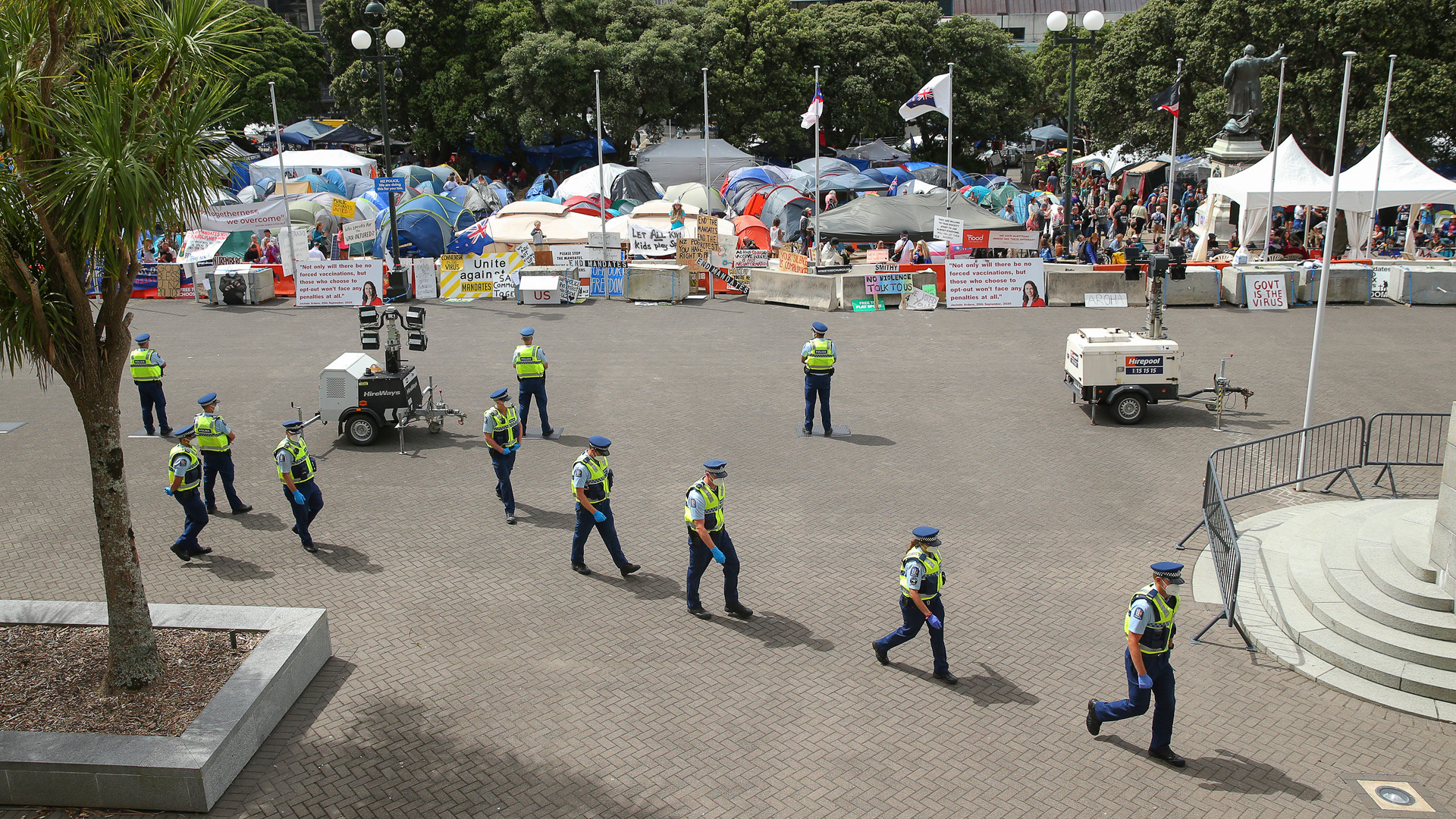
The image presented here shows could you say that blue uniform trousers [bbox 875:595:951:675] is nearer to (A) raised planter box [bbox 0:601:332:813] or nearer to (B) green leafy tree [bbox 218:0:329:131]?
(A) raised planter box [bbox 0:601:332:813]

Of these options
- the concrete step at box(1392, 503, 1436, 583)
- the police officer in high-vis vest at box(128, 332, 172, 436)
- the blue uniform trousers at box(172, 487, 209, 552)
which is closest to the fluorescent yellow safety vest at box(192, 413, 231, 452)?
the blue uniform trousers at box(172, 487, 209, 552)

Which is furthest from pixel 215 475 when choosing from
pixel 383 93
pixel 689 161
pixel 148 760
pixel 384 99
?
pixel 689 161

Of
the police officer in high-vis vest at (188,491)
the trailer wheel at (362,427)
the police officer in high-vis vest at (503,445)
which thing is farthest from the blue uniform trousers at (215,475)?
the police officer in high-vis vest at (503,445)

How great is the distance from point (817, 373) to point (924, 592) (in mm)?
6956

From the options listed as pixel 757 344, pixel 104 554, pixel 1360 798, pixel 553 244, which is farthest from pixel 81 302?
pixel 553 244

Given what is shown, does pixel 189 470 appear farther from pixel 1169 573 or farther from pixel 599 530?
pixel 1169 573

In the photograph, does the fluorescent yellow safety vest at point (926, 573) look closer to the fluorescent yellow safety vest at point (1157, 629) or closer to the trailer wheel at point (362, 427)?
the fluorescent yellow safety vest at point (1157, 629)

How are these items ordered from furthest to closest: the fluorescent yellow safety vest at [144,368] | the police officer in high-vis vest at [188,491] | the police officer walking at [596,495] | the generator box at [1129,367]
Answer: the generator box at [1129,367] < the fluorescent yellow safety vest at [144,368] < the police officer in high-vis vest at [188,491] < the police officer walking at [596,495]

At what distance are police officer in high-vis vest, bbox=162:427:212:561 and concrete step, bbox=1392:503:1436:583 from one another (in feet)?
38.0

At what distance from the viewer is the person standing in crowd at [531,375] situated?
15.2 metres

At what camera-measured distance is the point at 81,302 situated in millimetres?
7355

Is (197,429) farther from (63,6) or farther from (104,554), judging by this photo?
(63,6)

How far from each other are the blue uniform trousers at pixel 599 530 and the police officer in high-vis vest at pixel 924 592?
3111mm

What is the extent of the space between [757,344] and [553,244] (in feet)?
33.1
